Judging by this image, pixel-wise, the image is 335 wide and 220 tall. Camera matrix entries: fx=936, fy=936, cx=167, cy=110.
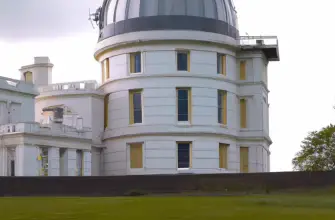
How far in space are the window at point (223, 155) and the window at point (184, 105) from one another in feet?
11.6

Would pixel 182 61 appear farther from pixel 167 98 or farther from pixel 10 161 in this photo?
pixel 10 161

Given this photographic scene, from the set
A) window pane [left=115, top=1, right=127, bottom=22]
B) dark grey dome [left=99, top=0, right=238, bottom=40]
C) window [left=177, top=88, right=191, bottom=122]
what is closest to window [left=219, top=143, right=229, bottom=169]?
window [left=177, top=88, right=191, bottom=122]

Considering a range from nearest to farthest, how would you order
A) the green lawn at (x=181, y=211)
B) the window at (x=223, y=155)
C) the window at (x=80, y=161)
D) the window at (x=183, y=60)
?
the green lawn at (x=181, y=211) → the window at (x=80, y=161) → the window at (x=223, y=155) → the window at (x=183, y=60)

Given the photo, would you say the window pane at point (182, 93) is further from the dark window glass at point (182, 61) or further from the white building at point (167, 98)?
the dark window glass at point (182, 61)

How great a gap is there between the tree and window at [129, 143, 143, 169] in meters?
12.4

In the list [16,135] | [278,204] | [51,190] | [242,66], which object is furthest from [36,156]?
[278,204]

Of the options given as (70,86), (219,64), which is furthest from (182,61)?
(70,86)

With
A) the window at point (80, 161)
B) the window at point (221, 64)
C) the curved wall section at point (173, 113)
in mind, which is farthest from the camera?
the window at point (221, 64)

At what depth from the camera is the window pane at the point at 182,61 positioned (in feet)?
230

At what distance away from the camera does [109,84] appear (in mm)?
71688

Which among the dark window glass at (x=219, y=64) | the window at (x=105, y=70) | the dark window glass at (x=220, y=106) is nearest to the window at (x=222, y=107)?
the dark window glass at (x=220, y=106)

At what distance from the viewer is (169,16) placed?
69875 mm

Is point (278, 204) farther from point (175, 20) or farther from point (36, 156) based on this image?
point (175, 20)

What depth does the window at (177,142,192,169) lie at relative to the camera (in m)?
68.2
